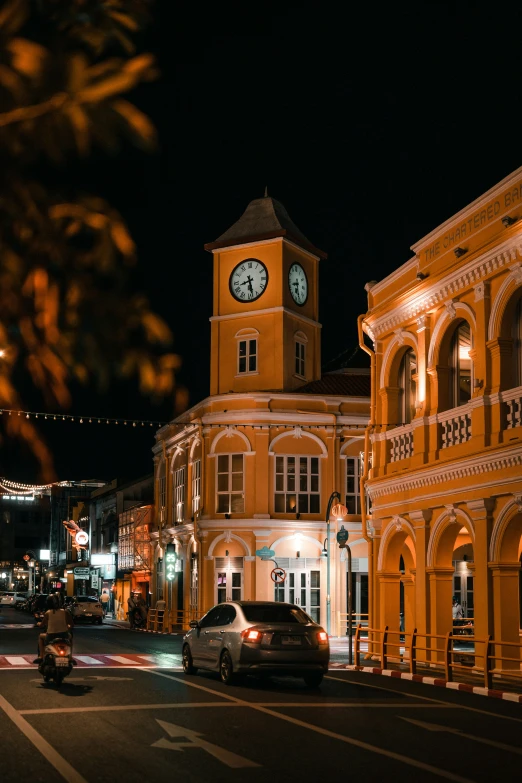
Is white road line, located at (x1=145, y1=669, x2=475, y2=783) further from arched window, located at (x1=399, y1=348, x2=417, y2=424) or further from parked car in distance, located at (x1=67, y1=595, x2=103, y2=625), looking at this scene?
parked car in distance, located at (x1=67, y1=595, x2=103, y2=625)

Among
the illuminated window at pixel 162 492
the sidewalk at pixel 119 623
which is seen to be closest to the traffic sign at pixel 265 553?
the sidewalk at pixel 119 623

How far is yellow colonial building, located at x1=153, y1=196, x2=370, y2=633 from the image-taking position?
146ft

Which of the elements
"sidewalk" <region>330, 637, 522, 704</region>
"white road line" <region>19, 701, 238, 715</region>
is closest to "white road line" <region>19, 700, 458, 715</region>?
"white road line" <region>19, 701, 238, 715</region>

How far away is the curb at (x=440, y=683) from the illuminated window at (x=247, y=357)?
22444 millimetres

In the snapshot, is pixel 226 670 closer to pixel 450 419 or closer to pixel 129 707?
pixel 129 707

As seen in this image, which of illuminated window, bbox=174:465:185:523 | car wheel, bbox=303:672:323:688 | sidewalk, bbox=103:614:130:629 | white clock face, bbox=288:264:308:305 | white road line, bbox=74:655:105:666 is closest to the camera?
car wheel, bbox=303:672:323:688

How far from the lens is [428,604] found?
82.1 ft

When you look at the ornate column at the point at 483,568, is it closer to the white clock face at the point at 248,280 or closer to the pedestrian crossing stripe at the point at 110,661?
the pedestrian crossing stripe at the point at 110,661

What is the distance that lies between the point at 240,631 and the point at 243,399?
83.4 feet

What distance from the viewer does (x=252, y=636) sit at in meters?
19.9

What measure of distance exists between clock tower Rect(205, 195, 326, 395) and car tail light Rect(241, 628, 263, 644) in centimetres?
2687

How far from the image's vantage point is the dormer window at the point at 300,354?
159ft

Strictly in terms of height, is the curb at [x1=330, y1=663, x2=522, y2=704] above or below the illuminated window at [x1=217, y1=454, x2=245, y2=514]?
below

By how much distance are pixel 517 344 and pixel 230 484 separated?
2402cm
